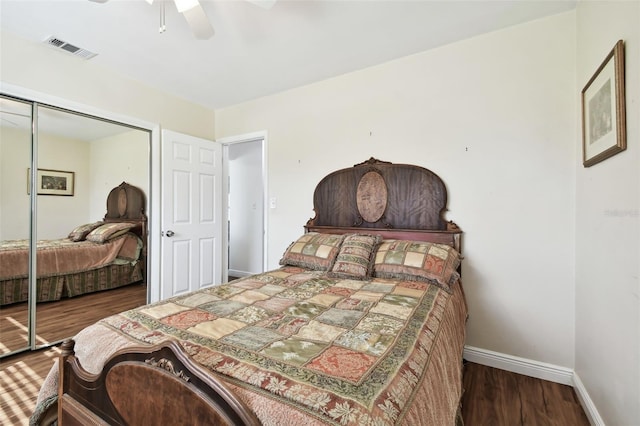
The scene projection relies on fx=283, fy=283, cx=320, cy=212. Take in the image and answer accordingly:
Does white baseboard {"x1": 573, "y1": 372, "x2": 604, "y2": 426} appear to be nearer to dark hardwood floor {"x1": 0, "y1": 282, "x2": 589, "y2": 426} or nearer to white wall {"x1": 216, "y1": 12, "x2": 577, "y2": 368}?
dark hardwood floor {"x1": 0, "y1": 282, "x2": 589, "y2": 426}

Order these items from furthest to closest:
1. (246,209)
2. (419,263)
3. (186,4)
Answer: (246,209)
(419,263)
(186,4)

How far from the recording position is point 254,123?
3.48 metres

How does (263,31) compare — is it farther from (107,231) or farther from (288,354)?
(107,231)

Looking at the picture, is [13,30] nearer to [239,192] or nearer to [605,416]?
[239,192]

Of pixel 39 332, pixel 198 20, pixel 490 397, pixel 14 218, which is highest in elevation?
pixel 198 20

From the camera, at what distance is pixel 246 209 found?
16.2 feet

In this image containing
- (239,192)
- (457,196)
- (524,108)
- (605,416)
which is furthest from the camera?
(239,192)

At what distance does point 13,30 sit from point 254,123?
2.04 meters

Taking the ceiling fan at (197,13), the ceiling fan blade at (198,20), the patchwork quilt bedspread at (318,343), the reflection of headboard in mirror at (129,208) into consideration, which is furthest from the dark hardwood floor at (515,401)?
the reflection of headboard in mirror at (129,208)

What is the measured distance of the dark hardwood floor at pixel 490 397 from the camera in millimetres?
1618

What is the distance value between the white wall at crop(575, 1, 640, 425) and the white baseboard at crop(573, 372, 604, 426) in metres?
0.04

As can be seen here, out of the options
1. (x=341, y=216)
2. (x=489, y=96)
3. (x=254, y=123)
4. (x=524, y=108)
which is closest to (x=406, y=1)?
(x=489, y=96)

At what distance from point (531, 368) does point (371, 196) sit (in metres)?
1.77

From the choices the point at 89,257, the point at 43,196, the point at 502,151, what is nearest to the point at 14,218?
the point at 43,196
